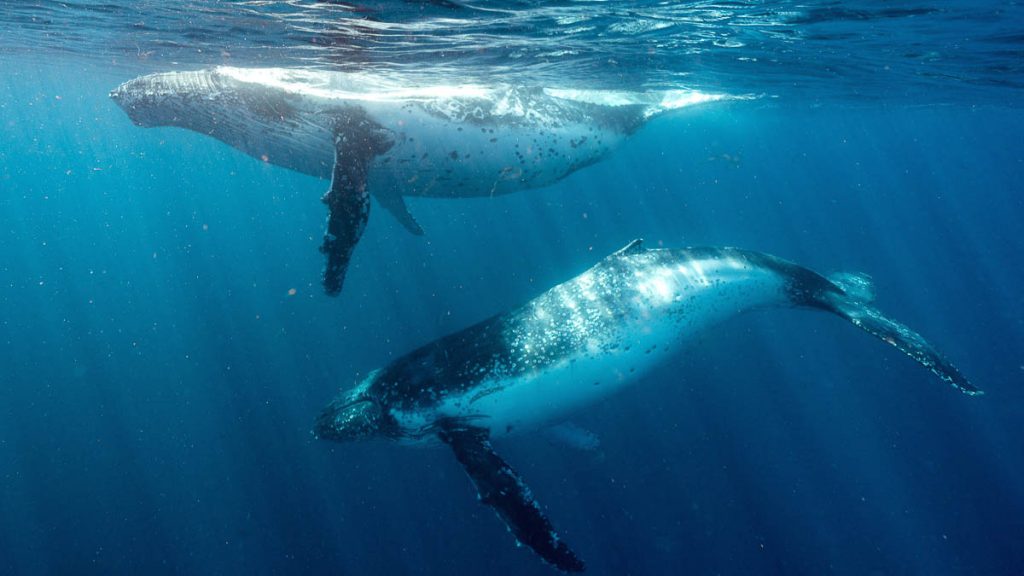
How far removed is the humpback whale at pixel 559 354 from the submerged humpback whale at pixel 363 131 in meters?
1.67

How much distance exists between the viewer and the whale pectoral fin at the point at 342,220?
632 centimetres

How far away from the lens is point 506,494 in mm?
5809

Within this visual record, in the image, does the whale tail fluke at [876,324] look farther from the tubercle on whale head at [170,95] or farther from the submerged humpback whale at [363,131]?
the tubercle on whale head at [170,95]

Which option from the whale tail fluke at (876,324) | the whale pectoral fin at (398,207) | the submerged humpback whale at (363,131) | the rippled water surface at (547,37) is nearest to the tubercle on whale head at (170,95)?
the submerged humpback whale at (363,131)

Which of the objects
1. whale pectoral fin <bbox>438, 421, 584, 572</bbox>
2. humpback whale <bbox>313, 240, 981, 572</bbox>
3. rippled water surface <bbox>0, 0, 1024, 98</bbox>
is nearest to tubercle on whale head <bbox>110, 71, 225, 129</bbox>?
rippled water surface <bbox>0, 0, 1024, 98</bbox>

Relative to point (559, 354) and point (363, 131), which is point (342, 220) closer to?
point (363, 131)

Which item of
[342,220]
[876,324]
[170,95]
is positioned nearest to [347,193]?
[342,220]

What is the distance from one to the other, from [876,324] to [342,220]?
7.08 meters

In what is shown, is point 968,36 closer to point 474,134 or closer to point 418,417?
point 474,134

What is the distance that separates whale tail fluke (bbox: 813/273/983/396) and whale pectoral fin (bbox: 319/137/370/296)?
6430 mm

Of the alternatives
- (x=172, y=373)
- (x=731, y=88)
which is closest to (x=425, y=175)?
(x=731, y=88)

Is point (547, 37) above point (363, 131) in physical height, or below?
above

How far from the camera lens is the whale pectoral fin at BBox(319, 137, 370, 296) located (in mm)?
6324

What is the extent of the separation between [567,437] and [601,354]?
340cm
